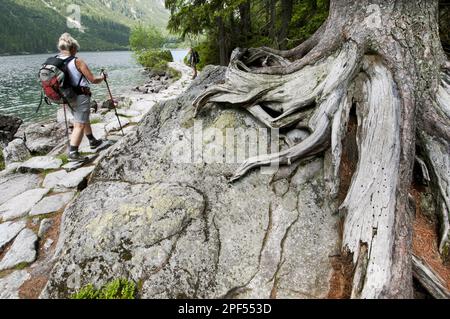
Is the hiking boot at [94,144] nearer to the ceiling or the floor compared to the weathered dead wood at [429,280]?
nearer to the ceiling

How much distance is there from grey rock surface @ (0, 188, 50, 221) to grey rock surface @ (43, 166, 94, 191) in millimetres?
183

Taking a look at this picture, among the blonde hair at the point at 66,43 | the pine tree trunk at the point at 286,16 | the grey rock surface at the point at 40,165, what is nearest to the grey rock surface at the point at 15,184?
the grey rock surface at the point at 40,165

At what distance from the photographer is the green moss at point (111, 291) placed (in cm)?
262

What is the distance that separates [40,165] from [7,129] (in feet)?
23.7

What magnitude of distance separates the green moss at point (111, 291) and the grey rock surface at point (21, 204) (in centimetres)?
241

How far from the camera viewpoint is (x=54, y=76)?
195 inches

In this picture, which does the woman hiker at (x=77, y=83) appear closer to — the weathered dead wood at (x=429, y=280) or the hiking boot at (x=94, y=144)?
the hiking boot at (x=94, y=144)

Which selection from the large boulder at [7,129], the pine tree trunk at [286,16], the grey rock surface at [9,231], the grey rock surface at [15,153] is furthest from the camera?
the large boulder at [7,129]

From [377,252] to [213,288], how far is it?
1524 mm

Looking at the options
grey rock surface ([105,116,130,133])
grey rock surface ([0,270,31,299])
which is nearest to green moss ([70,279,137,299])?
grey rock surface ([0,270,31,299])

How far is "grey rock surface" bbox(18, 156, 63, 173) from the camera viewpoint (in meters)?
5.72

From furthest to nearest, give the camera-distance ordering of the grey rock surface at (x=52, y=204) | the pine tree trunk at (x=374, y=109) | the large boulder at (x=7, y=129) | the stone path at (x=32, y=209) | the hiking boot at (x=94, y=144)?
the large boulder at (x=7, y=129)
the hiking boot at (x=94, y=144)
the grey rock surface at (x=52, y=204)
the stone path at (x=32, y=209)
the pine tree trunk at (x=374, y=109)

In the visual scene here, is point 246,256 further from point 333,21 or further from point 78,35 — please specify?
point 78,35

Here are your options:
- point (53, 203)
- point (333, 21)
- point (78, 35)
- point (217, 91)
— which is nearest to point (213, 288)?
point (217, 91)
